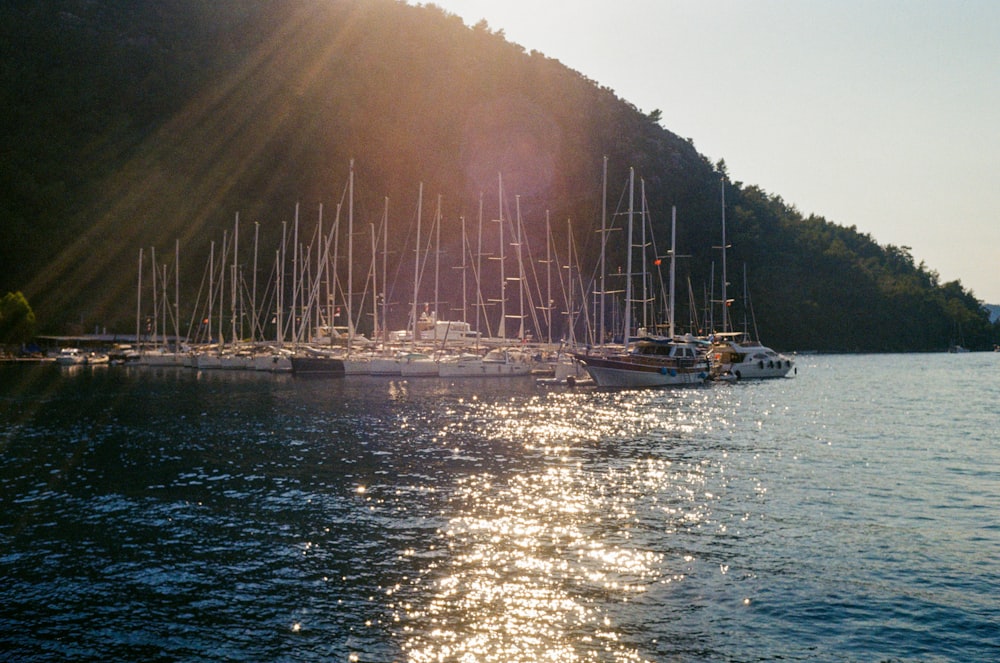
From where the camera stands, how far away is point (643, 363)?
73.6m

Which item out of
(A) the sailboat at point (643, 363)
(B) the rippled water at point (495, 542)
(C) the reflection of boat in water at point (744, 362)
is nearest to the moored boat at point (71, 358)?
(B) the rippled water at point (495, 542)

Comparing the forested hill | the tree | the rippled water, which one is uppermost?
the forested hill

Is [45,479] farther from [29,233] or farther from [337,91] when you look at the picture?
[337,91]

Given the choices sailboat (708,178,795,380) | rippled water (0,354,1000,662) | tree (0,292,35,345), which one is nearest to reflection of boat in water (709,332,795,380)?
sailboat (708,178,795,380)

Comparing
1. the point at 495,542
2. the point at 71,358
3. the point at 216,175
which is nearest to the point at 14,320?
the point at 71,358

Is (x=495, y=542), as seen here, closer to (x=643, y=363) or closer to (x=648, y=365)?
(x=643, y=363)

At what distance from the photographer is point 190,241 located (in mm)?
155625

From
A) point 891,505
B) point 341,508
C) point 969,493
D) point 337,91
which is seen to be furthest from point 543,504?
point 337,91

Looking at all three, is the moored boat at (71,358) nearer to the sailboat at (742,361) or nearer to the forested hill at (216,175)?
the forested hill at (216,175)

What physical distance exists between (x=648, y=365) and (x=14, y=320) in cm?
9737

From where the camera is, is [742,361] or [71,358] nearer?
[742,361]

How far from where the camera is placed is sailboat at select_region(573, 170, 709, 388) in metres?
71.9

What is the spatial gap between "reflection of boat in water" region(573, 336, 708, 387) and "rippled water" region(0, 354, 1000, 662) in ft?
84.5

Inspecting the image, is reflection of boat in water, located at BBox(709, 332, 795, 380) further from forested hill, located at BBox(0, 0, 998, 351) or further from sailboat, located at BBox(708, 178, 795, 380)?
forested hill, located at BBox(0, 0, 998, 351)
